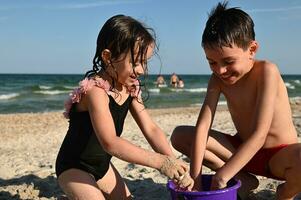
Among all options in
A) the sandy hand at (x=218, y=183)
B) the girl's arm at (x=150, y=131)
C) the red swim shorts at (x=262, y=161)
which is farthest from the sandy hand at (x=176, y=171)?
the red swim shorts at (x=262, y=161)

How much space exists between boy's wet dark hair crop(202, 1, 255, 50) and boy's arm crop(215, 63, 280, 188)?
24 centimetres

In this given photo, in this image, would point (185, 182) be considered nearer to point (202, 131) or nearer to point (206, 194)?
point (206, 194)

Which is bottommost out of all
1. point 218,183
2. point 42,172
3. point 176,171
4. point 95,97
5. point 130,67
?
point 42,172

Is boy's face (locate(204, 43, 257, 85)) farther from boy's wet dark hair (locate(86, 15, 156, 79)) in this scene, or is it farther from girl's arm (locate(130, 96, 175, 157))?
girl's arm (locate(130, 96, 175, 157))

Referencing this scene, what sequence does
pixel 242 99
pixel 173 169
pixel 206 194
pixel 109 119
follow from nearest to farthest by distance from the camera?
pixel 206 194, pixel 173 169, pixel 109 119, pixel 242 99

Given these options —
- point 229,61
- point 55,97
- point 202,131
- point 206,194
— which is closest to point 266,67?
point 229,61

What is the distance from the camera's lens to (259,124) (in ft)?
8.47

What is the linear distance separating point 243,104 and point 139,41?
0.81 meters

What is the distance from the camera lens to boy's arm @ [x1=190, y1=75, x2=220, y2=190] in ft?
8.86

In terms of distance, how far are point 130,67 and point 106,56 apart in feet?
0.53

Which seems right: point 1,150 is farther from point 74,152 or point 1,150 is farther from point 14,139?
point 74,152

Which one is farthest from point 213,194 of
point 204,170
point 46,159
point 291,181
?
point 46,159

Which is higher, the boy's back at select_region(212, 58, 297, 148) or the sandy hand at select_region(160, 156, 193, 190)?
the boy's back at select_region(212, 58, 297, 148)

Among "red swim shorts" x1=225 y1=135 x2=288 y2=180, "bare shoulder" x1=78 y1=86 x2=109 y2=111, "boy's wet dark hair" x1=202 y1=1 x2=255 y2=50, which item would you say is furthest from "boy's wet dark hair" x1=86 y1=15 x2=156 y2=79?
"red swim shorts" x1=225 y1=135 x2=288 y2=180
